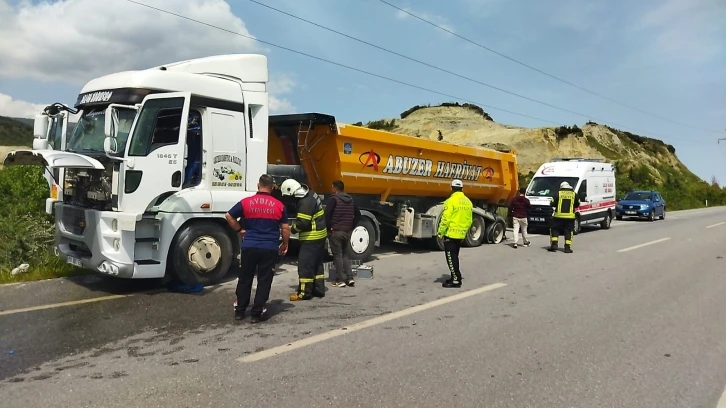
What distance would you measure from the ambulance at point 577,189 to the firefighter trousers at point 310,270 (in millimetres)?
11812

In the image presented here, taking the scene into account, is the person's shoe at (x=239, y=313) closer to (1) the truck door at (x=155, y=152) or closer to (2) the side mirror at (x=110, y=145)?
(1) the truck door at (x=155, y=152)

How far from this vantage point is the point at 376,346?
536 cm

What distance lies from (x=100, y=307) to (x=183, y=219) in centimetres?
149

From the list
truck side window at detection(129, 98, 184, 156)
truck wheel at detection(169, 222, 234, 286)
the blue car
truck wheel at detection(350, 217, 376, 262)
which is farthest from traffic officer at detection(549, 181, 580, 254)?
the blue car

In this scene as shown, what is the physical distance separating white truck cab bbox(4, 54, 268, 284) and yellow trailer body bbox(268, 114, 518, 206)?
6.54 feet

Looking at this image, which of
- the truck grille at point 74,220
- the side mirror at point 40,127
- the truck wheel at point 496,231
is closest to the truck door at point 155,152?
the truck grille at point 74,220

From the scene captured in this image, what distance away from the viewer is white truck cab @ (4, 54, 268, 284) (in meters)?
6.97

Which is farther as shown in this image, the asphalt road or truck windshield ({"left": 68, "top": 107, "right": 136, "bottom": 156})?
truck windshield ({"left": 68, "top": 107, "right": 136, "bottom": 156})

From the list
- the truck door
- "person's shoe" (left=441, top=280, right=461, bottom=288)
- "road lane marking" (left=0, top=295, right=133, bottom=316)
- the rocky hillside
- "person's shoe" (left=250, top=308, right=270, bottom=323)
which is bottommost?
"road lane marking" (left=0, top=295, right=133, bottom=316)

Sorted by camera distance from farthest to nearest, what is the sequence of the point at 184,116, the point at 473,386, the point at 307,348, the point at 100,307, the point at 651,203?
the point at 651,203 < the point at 184,116 < the point at 100,307 < the point at 307,348 < the point at 473,386

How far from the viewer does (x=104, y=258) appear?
698 cm

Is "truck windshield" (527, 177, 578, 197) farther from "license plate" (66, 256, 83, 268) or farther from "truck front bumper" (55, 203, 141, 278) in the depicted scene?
"license plate" (66, 256, 83, 268)

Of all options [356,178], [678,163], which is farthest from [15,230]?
[678,163]

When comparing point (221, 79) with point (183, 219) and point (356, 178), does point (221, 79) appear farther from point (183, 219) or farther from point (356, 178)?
point (356, 178)
